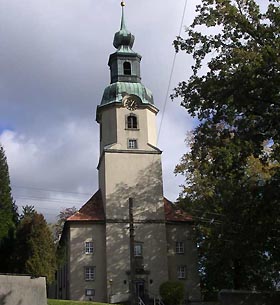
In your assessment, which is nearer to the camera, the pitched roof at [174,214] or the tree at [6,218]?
the tree at [6,218]

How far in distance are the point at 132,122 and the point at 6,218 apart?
1246cm

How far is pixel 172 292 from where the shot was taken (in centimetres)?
3562

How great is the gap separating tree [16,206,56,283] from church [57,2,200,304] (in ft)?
26.0

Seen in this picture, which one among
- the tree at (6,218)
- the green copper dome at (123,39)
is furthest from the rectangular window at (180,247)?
the green copper dome at (123,39)

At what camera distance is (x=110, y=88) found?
4297cm

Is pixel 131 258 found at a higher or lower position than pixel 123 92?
lower

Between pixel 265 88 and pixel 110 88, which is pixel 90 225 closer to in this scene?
pixel 110 88

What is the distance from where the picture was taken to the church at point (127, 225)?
37469mm

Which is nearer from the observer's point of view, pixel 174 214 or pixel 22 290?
pixel 22 290

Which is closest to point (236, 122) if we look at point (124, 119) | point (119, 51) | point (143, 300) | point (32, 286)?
point (32, 286)

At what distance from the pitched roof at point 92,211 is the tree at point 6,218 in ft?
14.4

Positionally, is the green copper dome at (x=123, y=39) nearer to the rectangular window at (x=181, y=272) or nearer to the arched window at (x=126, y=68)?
the arched window at (x=126, y=68)

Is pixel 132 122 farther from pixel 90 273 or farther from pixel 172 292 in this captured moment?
pixel 172 292

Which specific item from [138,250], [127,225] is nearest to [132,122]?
[127,225]
